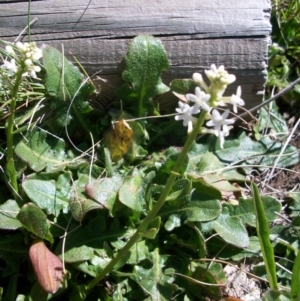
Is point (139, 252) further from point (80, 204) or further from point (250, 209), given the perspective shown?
point (250, 209)

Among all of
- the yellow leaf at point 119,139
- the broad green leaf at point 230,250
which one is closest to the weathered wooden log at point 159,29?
the yellow leaf at point 119,139

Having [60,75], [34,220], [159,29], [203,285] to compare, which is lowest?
[203,285]

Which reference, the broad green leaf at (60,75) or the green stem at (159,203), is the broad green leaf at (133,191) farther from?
the broad green leaf at (60,75)

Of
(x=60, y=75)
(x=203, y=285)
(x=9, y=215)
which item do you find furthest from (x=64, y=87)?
(x=203, y=285)

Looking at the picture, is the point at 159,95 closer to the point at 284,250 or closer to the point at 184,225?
the point at 184,225

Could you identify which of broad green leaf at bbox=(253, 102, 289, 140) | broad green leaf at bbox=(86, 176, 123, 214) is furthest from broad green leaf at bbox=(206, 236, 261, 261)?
broad green leaf at bbox=(253, 102, 289, 140)

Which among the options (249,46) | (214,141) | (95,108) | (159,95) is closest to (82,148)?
(95,108)

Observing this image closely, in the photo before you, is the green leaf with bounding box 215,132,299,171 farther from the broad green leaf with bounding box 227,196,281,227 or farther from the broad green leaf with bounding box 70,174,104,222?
the broad green leaf with bounding box 70,174,104,222
